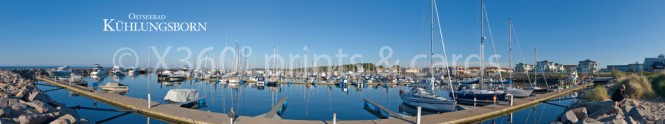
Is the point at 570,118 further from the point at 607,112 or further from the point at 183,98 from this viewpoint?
the point at 183,98

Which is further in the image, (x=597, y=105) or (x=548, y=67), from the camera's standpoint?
(x=548, y=67)

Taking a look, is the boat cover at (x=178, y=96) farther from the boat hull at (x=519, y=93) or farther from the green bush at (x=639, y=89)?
the green bush at (x=639, y=89)

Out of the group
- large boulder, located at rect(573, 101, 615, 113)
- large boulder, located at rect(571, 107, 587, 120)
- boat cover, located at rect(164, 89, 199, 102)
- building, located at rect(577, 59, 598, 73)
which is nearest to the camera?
large boulder, located at rect(571, 107, 587, 120)

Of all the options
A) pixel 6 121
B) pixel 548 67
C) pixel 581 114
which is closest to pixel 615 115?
pixel 581 114

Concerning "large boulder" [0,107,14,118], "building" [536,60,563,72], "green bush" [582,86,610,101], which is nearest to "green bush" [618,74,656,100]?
"green bush" [582,86,610,101]

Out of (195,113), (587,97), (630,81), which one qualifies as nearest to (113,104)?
(195,113)

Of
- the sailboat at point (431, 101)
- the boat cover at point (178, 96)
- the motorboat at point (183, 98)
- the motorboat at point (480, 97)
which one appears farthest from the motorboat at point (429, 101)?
the boat cover at point (178, 96)

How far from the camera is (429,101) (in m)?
28.3

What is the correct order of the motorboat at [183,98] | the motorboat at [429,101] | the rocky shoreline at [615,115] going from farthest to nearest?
the motorboat at [183,98], the motorboat at [429,101], the rocky shoreline at [615,115]

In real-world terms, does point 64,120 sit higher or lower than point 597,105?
higher

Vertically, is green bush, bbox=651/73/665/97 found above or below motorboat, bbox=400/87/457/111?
above

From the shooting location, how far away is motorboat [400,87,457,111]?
2697 centimetres

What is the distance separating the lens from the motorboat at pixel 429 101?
2697cm

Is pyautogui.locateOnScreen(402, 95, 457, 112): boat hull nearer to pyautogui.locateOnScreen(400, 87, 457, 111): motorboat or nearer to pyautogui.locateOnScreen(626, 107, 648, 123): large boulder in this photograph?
pyautogui.locateOnScreen(400, 87, 457, 111): motorboat
